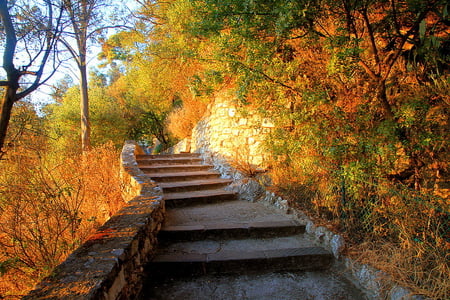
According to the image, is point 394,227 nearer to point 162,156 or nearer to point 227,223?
point 227,223

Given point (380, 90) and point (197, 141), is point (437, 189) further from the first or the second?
point (197, 141)

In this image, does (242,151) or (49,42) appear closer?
(49,42)

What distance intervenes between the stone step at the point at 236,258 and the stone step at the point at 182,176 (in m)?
2.41

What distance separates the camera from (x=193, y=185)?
4855 mm

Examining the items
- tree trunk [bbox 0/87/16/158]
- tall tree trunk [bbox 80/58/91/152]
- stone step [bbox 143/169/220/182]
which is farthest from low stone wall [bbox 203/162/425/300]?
tall tree trunk [bbox 80/58/91/152]

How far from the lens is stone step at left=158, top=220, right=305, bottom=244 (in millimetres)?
3025

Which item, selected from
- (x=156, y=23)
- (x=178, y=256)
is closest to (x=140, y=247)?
(x=178, y=256)

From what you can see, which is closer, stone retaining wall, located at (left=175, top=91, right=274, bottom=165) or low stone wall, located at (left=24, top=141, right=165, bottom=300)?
low stone wall, located at (left=24, top=141, right=165, bottom=300)

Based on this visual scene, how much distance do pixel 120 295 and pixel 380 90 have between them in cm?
357

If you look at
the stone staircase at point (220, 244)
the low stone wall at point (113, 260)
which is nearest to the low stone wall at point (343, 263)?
the stone staircase at point (220, 244)

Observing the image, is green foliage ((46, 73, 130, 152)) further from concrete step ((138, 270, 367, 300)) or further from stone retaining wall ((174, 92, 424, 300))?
concrete step ((138, 270, 367, 300))

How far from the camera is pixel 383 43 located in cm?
350

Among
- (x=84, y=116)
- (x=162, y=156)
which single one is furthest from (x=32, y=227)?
(x=84, y=116)

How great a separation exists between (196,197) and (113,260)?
266cm
